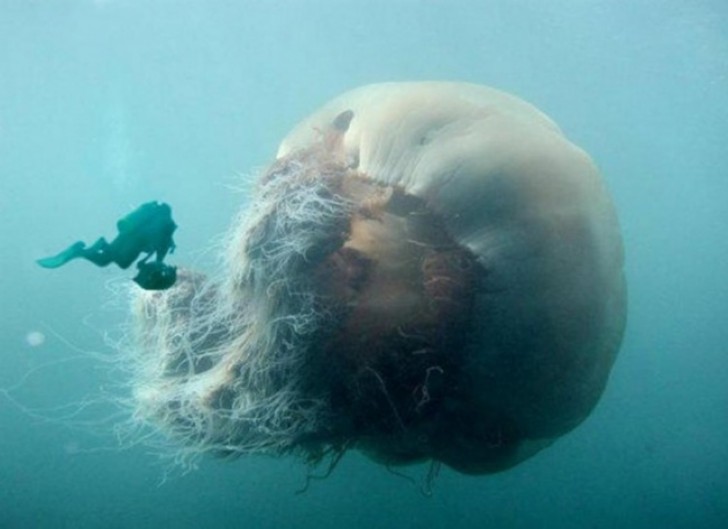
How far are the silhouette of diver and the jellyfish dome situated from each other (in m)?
0.46

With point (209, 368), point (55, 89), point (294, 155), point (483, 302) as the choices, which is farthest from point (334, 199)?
point (55, 89)

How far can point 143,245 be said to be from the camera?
268cm

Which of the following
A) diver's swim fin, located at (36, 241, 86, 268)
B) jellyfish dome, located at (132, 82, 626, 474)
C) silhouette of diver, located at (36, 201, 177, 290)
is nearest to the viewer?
diver's swim fin, located at (36, 241, 86, 268)

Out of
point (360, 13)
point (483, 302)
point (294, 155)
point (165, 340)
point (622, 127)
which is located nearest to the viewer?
point (483, 302)

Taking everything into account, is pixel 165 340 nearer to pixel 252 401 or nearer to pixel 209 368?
pixel 209 368

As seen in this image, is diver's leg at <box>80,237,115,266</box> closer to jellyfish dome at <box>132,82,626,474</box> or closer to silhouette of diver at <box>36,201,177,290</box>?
silhouette of diver at <box>36,201,177,290</box>

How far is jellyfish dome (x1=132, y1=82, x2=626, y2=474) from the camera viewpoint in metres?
2.72

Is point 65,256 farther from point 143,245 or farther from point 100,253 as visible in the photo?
point 143,245

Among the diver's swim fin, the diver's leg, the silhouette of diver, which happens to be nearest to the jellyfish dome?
the silhouette of diver

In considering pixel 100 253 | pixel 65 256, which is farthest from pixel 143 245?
pixel 65 256

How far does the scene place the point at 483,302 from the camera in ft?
8.89

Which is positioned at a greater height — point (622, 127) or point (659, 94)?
point (659, 94)

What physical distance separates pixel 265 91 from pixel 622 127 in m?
18.9

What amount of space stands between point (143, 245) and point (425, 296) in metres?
1.19
